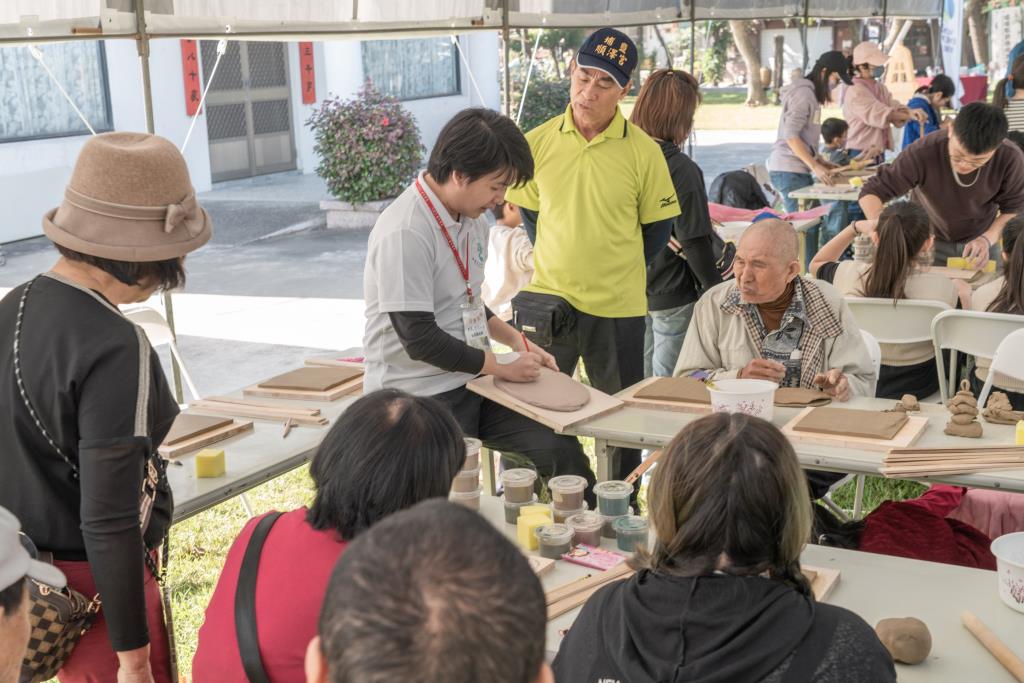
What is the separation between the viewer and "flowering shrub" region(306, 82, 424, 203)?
12156mm

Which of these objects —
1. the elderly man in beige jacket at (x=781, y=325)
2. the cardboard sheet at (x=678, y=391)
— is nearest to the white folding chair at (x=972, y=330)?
the elderly man in beige jacket at (x=781, y=325)

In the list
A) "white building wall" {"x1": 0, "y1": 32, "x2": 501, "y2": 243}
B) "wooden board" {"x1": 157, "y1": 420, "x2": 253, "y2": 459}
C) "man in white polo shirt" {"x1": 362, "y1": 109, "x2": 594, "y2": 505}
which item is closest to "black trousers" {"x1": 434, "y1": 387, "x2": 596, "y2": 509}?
"man in white polo shirt" {"x1": 362, "y1": 109, "x2": 594, "y2": 505}

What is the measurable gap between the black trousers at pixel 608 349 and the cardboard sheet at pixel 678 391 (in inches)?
17.8

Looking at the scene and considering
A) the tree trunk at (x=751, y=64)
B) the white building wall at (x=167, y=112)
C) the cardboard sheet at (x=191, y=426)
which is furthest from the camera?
the tree trunk at (x=751, y=64)

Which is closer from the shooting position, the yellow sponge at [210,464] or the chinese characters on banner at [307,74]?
the yellow sponge at [210,464]

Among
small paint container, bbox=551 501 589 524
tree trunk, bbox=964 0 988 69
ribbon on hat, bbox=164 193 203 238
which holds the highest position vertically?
tree trunk, bbox=964 0 988 69

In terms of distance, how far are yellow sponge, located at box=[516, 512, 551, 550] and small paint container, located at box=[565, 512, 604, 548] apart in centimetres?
6

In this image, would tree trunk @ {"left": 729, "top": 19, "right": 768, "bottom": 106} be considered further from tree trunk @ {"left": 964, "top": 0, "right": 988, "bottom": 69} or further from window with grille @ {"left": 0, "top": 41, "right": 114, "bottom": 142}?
window with grille @ {"left": 0, "top": 41, "right": 114, "bottom": 142}

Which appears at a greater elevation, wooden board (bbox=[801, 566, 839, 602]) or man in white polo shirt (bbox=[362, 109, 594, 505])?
man in white polo shirt (bbox=[362, 109, 594, 505])

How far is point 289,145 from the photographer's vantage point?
17047mm

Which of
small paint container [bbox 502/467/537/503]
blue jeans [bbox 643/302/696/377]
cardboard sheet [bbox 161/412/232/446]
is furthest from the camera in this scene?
blue jeans [bbox 643/302/696/377]

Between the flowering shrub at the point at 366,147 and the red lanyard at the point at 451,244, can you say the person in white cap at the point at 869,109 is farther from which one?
the red lanyard at the point at 451,244

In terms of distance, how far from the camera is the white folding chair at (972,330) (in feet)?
13.2

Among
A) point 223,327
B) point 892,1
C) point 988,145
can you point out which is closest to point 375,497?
point 988,145
